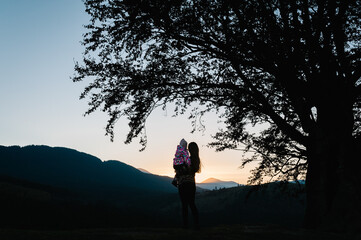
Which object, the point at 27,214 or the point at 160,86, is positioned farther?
the point at 27,214

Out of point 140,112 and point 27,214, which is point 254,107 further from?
point 27,214

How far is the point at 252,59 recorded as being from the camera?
10.4 m

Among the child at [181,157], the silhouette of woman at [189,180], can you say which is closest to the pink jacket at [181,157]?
the child at [181,157]

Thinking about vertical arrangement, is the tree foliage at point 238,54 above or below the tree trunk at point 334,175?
above

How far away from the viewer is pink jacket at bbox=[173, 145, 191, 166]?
777cm

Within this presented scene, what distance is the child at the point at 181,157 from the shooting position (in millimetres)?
7758

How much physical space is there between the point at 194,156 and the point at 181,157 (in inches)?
14.4

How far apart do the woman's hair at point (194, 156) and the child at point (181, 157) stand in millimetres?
139

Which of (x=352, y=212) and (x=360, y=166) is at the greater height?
(x=360, y=166)

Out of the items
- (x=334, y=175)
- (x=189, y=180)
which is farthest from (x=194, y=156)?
(x=334, y=175)

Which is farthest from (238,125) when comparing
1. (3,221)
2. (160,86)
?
(3,221)

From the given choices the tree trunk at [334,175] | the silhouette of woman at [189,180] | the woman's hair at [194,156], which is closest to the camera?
the silhouette of woman at [189,180]

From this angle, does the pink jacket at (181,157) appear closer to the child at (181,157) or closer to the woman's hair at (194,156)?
the child at (181,157)

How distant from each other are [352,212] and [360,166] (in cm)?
166
